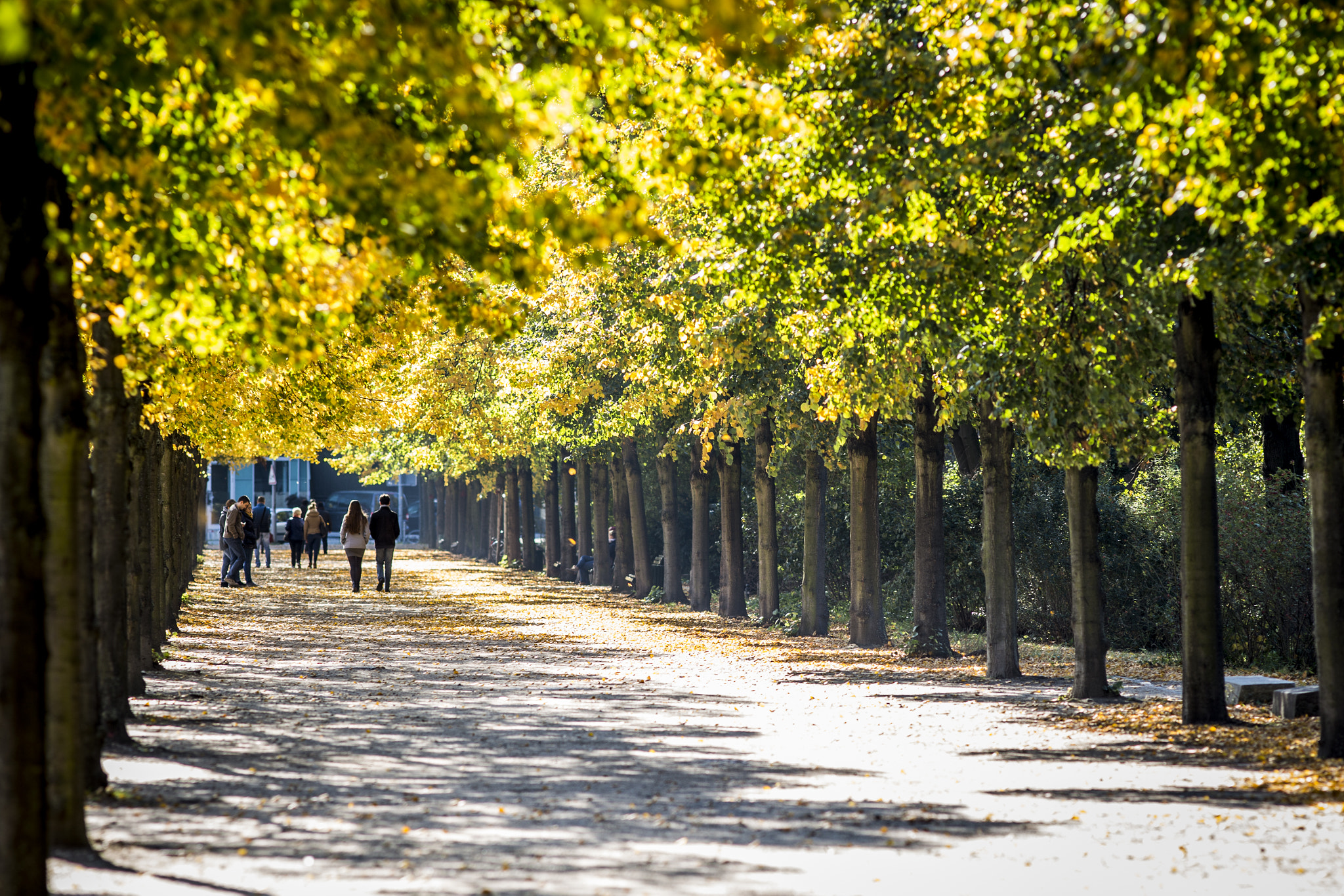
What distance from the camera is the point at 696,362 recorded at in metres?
22.0

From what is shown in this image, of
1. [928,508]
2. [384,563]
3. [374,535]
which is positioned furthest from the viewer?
[384,563]

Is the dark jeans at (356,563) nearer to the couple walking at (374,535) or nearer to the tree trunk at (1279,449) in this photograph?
the couple walking at (374,535)

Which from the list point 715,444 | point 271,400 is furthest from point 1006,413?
point 715,444

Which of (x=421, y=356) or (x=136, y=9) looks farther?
(x=421, y=356)

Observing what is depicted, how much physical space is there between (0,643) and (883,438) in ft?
69.6

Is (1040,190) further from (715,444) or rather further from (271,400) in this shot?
(715,444)

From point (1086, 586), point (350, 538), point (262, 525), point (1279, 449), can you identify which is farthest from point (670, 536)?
point (1086, 586)

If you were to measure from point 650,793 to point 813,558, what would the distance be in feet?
50.4

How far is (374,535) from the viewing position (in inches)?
1404

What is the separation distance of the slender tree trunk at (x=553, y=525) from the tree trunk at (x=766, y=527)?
1960 cm

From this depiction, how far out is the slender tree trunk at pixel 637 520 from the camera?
114 feet

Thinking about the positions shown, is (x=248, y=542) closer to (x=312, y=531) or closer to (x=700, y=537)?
(x=312, y=531)

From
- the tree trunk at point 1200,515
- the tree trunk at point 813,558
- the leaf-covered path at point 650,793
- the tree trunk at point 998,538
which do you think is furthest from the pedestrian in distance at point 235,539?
the tree trunk at point 1200,515

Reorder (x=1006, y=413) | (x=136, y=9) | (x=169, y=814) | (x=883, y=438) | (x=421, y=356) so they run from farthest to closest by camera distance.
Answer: (x=421, y=356), (x=883, y=438), (x=1006, y=413), (x=169, y=814), (x=136, y=9)
